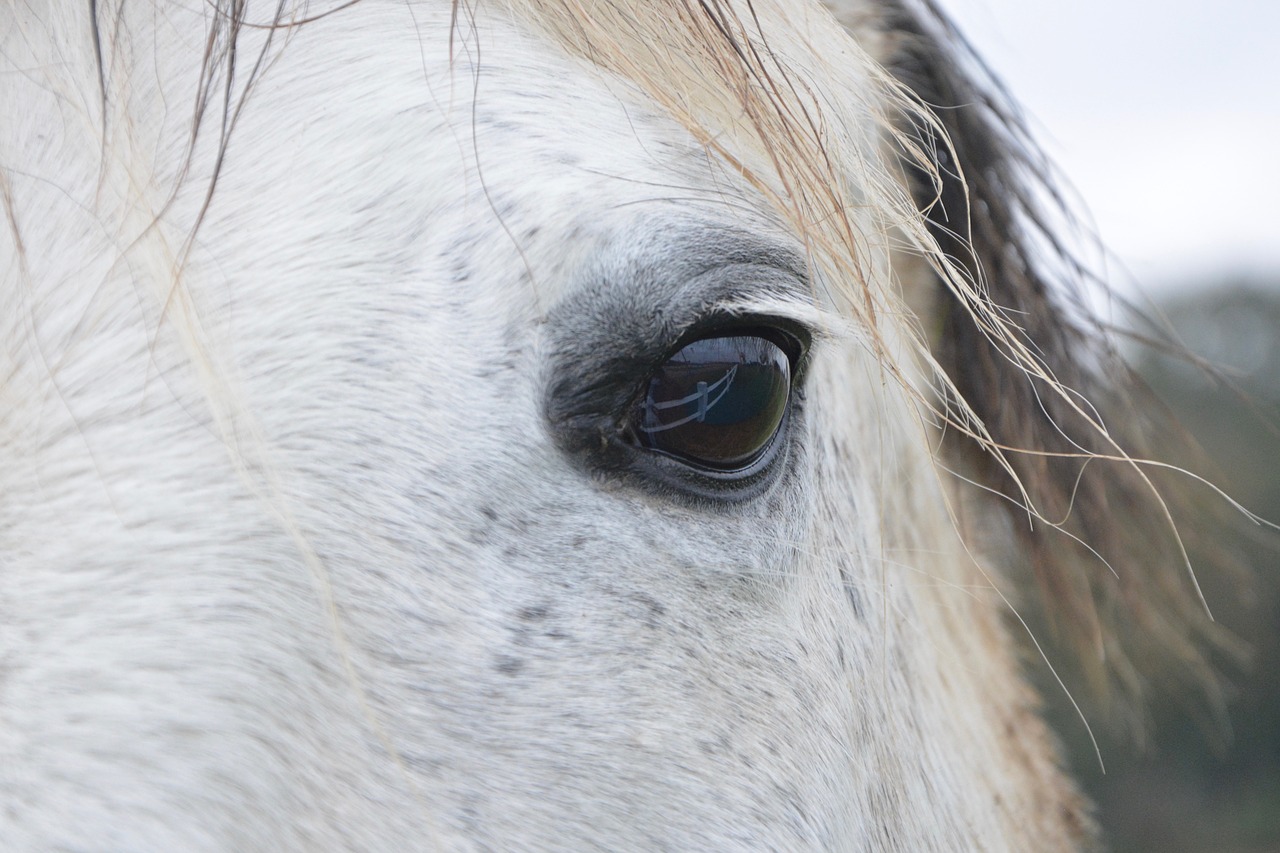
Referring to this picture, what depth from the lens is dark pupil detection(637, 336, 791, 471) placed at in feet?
2.99

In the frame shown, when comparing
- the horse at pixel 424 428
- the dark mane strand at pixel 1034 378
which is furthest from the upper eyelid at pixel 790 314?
the dark mane strand at pixel 1034 378

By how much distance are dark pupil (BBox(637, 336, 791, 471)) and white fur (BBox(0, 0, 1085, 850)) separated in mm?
50

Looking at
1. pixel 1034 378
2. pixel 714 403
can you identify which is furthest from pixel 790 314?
pixel 1034 378

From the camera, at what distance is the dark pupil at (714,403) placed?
2.99 feet

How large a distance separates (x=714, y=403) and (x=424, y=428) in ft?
0.91

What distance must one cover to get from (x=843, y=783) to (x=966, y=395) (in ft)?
3.11

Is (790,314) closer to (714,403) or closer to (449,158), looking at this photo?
(714,403)

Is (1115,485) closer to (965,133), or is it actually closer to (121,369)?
(965,133)

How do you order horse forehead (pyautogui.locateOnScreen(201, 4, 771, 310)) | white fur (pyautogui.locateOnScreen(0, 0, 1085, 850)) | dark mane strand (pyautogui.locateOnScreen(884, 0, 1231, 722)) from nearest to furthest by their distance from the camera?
white fur (pyautogui.locateOnScreen(0, 0, 1085, 850))
horse forehead (pyautogui.locateOnScreen(201, 4, 771, 310))
dark mane strand (pyautogui.locateOnScreen(884, 0, 1231, 722))

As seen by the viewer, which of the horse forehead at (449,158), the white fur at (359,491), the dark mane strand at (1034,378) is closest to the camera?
the white fur at (359,491)

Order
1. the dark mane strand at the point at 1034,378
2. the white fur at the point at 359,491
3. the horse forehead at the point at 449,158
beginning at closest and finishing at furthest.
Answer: the white fur at the point at 359,491
the horse forehead at the point at 449,158
the dark mane strand at the point at 1034,378

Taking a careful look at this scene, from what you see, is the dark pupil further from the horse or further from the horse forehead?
the horse forehead

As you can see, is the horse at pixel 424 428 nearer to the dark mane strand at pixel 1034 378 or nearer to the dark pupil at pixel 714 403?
the dark pupil at pixel 714 403

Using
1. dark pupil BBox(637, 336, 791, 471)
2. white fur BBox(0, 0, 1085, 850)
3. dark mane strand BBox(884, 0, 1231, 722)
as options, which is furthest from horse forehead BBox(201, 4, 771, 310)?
dark mane strand BBox(884, 0, 1231, 722)
